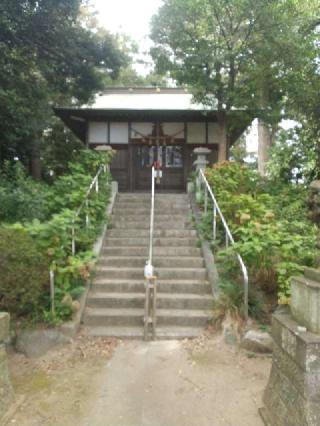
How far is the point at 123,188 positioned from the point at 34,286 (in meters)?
9.82

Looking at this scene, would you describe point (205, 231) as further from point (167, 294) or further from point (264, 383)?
point (264, 383)

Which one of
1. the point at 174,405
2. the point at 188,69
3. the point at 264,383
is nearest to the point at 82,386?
the point at 174,405

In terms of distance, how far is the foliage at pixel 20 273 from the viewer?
4.25 metres

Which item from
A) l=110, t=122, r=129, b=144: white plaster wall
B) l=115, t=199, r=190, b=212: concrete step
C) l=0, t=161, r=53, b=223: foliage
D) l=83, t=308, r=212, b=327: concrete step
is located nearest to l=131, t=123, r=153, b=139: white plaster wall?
l=110, t=122, r=129, b=144: white plaster wall

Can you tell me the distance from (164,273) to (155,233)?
1.58 metres

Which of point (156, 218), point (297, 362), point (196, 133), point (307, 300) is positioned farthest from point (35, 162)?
point (297, 362)

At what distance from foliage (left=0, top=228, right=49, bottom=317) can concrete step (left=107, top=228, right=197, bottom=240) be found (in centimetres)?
301

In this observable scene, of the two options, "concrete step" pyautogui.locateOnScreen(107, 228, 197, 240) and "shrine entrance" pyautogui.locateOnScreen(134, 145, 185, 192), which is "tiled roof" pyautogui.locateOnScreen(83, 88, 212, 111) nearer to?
"shrine entrance" pyautogui.locateOnScreen(134, 145, 185, 192)

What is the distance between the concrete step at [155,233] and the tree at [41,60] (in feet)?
15.3

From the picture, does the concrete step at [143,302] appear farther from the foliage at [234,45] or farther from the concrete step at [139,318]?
the foliage at [234,45]

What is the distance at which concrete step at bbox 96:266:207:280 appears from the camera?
6.15 meters

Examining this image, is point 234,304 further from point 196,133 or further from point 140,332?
point 196,133

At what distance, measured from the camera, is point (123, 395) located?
3.52 metres

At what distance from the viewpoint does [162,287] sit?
5.82 m
